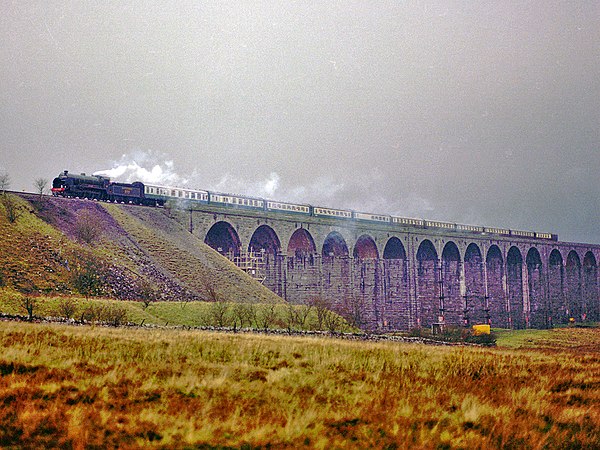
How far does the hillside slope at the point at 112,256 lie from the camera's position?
96.3 feet

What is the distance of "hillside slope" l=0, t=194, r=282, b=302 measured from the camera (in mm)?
29359

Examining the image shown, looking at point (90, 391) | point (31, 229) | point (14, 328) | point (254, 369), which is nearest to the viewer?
point (90, 391)

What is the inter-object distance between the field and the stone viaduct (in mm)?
28770

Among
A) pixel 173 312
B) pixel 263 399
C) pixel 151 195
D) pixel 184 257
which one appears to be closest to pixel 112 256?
pixel 184 257

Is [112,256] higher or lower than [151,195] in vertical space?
lower

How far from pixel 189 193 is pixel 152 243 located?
8317 millimetres

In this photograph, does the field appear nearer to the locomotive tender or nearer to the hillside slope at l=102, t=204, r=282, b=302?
the hillside slope at l=102, t=204, r=282, b=302

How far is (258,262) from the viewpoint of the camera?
47.6 metres

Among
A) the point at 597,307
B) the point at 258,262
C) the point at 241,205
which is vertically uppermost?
the point at 241,205

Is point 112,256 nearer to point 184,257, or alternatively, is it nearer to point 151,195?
point 184,257

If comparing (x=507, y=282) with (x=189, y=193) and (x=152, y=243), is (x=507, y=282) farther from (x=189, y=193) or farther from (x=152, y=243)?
(x=152, y=243)

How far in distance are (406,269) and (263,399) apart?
176ft

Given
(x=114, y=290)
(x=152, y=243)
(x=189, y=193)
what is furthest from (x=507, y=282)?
(x=114, y=290)

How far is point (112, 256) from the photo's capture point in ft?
111
